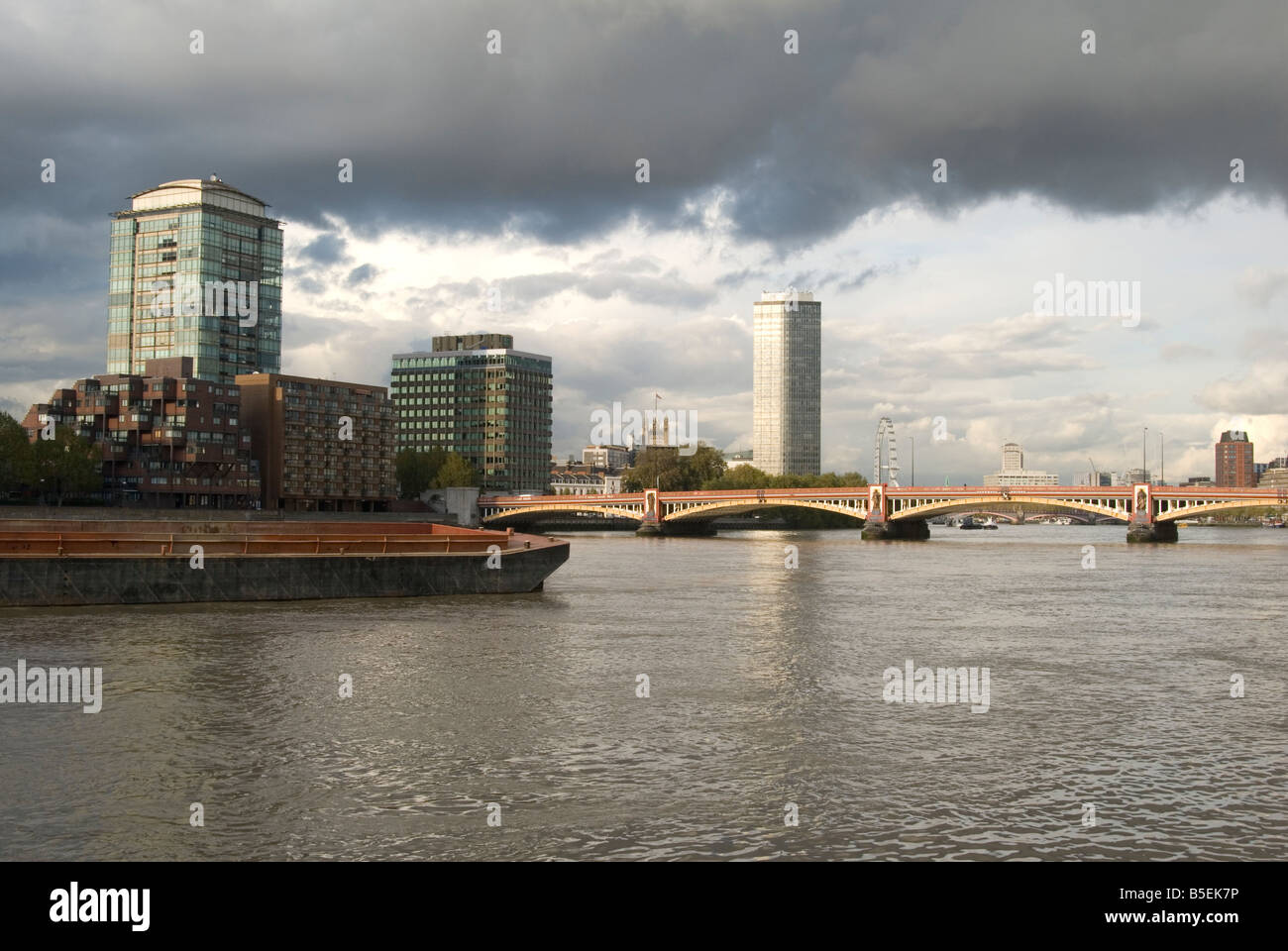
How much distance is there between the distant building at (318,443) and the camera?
464 ft

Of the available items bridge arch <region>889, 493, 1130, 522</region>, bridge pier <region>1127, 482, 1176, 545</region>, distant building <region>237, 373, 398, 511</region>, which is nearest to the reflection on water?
bridge arch <region>889, 493, 1130, 522</region>

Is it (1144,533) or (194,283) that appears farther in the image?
(194,283)

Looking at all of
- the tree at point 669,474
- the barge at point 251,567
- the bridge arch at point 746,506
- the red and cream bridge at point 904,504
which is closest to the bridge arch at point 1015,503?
the red and cream bridge at point 904,504

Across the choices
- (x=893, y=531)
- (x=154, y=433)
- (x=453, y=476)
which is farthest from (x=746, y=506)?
(x=154, y=433)

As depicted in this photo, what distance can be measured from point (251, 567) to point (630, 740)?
27.2 m

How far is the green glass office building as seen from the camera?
179 meters

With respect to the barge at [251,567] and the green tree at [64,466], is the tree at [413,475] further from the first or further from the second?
the barge at [251,567]

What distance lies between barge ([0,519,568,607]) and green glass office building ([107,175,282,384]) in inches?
5367

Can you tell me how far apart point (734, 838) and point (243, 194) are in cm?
19387

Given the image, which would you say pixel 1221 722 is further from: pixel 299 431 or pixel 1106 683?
pixel 299 431

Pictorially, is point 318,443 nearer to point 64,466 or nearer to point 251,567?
point 64,466

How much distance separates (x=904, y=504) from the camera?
129500 mm

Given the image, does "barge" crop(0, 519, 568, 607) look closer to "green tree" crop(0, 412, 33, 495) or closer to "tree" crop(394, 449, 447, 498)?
"green tree" crop(0, 412, 33, 495)

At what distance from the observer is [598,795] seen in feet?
51.4
